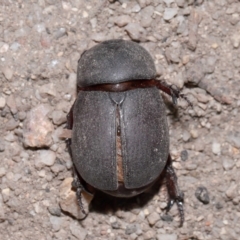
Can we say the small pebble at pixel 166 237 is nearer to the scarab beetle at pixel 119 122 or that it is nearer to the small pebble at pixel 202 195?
the small pebble at pixel 202 195

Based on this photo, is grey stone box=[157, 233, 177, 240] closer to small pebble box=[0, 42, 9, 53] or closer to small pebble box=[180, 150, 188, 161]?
small pebble box=[180, 150, 188, 161]

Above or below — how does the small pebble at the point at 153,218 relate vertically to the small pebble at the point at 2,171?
below

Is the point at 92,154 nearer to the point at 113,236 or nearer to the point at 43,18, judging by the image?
the point at 113,236

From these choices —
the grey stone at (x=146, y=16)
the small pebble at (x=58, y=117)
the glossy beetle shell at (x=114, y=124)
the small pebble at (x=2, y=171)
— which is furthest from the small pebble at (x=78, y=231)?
the grey stone at (x=146, y=16)

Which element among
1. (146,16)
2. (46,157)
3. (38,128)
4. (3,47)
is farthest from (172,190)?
(3,47)

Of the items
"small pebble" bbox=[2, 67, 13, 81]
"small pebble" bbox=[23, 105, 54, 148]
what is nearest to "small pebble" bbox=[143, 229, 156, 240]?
"small pebble" bbox=[23, 105, 54, 148]

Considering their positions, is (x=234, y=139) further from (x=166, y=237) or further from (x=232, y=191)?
(x=166, y=237)
